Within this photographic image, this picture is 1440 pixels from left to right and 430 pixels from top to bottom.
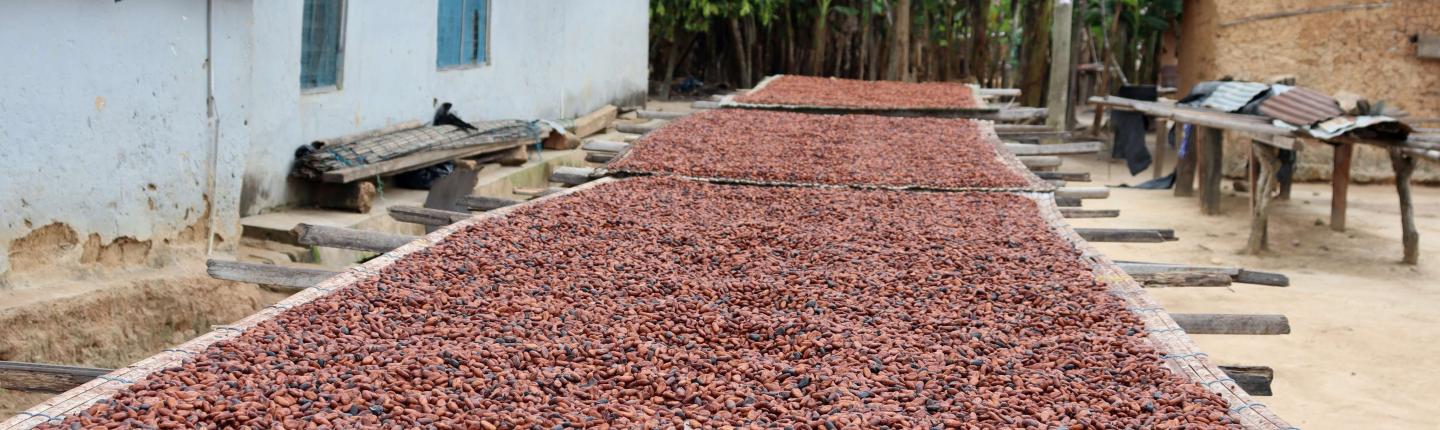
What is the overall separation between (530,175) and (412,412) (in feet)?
22.5

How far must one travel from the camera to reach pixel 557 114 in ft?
36.0

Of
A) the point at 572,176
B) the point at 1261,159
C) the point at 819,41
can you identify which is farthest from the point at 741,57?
the point at 572,176

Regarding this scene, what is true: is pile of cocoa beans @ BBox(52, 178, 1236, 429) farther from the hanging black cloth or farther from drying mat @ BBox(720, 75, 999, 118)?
the hanging black cloth

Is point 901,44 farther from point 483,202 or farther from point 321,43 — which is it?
point 483,202

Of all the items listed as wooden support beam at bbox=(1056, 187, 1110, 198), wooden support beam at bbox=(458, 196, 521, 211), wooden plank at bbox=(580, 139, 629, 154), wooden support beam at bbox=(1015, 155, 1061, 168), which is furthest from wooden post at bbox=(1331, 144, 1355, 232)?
wooden support beam at bbox=(458, 196, 521, 211)

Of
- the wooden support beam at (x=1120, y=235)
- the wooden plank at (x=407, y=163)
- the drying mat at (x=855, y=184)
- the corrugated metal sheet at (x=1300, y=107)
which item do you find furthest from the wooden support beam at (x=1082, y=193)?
the wooden plank at (x=407, y=163)

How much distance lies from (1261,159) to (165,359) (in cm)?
758

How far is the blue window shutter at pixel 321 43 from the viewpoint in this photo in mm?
Result: 7188

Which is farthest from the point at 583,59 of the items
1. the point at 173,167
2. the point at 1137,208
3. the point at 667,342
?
the point at 667,342

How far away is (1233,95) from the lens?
9.59 meters

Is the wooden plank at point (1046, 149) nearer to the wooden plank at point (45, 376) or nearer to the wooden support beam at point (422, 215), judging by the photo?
the wooden support beam at point (422, 215)

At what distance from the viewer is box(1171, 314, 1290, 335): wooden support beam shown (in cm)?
316

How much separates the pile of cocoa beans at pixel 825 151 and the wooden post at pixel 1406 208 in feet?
8.93

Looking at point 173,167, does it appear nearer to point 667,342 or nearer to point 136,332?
point 136,332
